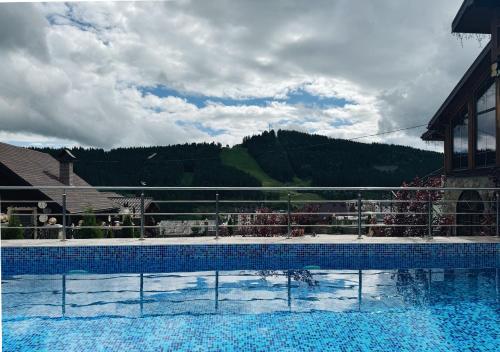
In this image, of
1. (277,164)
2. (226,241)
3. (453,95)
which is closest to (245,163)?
(277,164)

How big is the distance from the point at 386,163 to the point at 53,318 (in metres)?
69.1

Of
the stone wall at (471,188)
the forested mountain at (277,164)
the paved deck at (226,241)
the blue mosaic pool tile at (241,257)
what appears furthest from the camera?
the forested mountain at (277,164)

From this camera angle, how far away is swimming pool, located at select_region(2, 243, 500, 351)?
4.47 meters

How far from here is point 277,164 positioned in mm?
100438

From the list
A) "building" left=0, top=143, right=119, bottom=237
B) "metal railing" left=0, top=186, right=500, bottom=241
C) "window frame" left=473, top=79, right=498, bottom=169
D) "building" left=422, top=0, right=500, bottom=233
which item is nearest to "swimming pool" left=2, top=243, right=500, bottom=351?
"metal railing" left=0, top=186, right=500, bottom=241

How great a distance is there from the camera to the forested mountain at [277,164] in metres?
66.9

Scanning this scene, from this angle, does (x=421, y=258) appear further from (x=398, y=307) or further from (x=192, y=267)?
(x=192, y=267)

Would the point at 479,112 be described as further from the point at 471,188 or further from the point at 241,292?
the point at 241,292

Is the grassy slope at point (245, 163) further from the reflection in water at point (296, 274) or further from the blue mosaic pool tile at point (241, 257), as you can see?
the reflection in water at point (296, 274)

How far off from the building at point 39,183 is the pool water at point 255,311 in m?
10.7

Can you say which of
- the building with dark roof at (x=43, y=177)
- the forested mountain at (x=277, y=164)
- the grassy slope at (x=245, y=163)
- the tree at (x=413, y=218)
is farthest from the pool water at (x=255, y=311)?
the grassy slope at (x=245, y=163)

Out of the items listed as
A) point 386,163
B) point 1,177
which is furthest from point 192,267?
point 386,163

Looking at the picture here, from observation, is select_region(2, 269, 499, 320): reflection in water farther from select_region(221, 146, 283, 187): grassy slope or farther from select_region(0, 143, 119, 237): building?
select_region(221, 146, 283, 187): grassy slope

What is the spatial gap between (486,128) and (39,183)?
2145 centimetres
